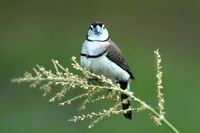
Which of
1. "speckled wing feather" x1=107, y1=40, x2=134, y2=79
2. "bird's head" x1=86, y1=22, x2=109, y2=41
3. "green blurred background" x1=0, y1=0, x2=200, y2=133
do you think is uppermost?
"bird's head" x1=86, y1=22, x2=109, y2=41

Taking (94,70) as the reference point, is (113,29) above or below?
below

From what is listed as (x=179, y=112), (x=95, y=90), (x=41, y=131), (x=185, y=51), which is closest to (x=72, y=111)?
(x=41, y=131)

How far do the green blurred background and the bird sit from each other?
426 centimetres

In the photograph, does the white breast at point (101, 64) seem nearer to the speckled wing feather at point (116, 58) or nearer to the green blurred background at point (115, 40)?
the speckled wing feather at point (116, 58)

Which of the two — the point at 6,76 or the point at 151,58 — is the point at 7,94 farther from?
the point at 151,58

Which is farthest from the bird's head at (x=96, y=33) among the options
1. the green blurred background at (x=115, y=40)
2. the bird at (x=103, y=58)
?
the green blurred background at (x=115, y=40)

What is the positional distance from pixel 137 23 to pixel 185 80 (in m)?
2.63

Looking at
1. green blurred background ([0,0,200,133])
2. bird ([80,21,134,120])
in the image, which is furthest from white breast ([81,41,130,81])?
green blurred background ([0,0,200,133])

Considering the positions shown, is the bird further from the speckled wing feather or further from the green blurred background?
the green blurred background

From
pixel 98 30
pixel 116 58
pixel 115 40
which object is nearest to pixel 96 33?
pixel 98 30

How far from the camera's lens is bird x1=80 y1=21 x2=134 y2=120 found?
4461mm

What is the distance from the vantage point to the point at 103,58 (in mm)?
4617

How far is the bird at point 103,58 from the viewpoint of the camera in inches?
176

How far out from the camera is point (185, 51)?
12.9 meters
